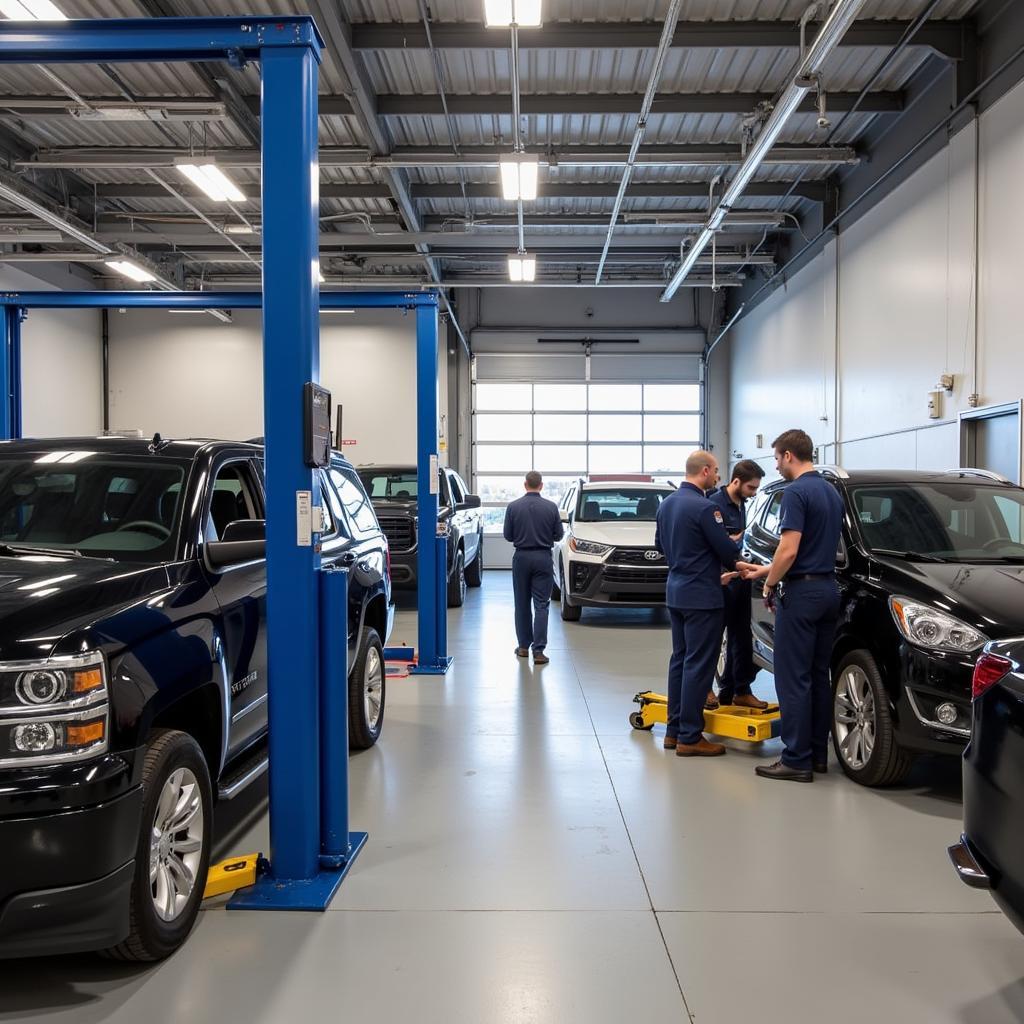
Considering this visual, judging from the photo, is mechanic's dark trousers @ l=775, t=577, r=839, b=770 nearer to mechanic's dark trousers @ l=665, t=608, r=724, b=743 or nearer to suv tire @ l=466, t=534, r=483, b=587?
mechanic's dark trousers @ l=665, t=608, r=724, b=743

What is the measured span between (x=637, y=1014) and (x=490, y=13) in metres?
6.68

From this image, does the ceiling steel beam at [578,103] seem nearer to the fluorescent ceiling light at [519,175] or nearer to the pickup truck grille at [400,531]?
the fluorescent ceiling light at [519,175]

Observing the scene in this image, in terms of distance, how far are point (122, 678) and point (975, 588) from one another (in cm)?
389

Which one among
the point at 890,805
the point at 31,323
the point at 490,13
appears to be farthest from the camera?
the point at 31,323

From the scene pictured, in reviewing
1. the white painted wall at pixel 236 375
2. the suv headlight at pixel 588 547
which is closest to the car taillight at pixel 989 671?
the suv headlight at pixel 588 547

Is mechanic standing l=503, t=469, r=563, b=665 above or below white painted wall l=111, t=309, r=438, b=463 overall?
below

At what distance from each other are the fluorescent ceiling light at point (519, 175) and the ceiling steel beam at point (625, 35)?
1.13 m

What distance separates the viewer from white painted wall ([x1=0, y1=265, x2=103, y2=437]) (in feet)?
49.7

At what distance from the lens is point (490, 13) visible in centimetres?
668

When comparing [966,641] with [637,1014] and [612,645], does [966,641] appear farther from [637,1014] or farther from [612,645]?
[612,645]

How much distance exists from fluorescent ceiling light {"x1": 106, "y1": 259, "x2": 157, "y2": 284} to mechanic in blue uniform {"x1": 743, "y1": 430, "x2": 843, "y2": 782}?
39.7 feet

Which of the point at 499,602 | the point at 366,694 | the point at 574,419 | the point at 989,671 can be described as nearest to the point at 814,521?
the point at 989,671

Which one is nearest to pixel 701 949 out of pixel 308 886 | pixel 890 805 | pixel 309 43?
pixel 308 886

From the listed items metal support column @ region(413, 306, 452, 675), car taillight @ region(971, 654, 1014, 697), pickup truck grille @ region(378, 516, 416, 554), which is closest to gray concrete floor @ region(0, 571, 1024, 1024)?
car taillight @ region(971, 654, 1014, 697)
